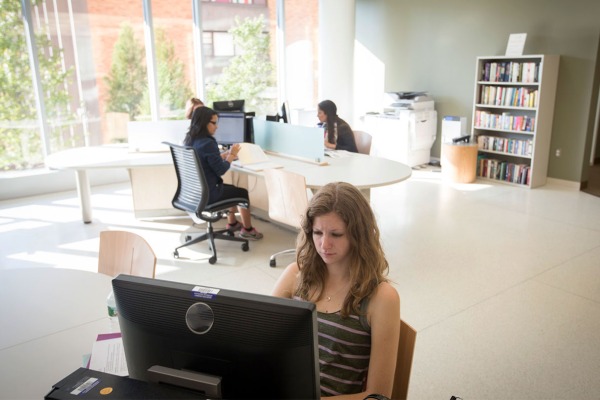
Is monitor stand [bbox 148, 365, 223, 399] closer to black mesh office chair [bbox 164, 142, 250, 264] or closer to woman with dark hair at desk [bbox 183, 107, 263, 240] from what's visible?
black mesh office chair [bbox 164, 142, 250, 264]

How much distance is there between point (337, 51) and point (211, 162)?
4.74 metres

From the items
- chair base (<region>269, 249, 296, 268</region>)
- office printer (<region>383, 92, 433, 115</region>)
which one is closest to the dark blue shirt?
chair base (<region>269, 249, 296, 268</region>)

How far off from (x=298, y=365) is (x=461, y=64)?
727 cm

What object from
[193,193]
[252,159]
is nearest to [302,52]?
[252,159]

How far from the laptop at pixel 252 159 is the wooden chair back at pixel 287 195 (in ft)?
1.46

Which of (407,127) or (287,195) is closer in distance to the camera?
(287,195)

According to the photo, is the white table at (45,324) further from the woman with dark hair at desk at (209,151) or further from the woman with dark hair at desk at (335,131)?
the woman with dark hair at desk at (335,131)

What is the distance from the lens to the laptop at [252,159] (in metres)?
4.46

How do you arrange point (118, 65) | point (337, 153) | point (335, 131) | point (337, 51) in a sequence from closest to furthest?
A: 1. point (337, 153)
2. point (335, 131)
3. point (118, 65)
4. point (337, 51)

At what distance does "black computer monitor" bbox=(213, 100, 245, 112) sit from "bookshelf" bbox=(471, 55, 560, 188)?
3499 millimetres

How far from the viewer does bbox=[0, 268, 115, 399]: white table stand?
1.47m

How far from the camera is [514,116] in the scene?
21.8 ft

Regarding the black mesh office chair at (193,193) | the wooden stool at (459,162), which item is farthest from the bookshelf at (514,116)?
the black mesh office chair at (193,193)

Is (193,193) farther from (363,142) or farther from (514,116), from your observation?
(514,116)
